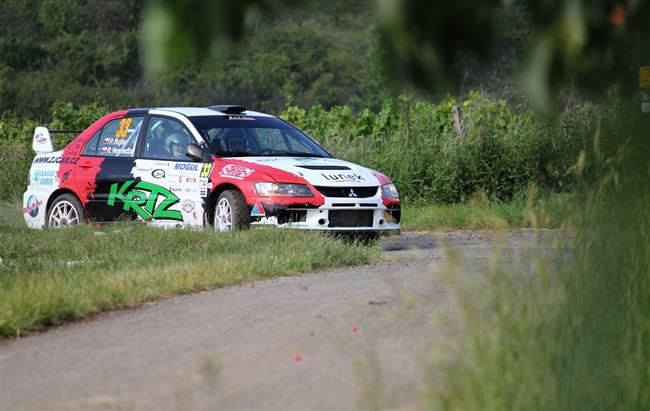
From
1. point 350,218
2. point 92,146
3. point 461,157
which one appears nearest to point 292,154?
point 350,218

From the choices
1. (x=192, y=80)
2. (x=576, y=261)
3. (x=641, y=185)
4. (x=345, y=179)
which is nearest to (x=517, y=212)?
(x=345, y=179)

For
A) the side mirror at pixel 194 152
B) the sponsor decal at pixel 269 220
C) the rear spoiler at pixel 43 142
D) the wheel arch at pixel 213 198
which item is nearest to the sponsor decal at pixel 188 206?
the wheel arch at pixel 213 198

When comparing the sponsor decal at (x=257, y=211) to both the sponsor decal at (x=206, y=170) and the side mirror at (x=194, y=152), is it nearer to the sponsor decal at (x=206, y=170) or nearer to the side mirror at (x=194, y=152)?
the sponsor decal at (x=206, y=170)

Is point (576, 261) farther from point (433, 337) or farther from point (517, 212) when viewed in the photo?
point (517, 212)

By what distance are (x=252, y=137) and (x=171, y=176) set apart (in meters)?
0.99

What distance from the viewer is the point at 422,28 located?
9.86 ft

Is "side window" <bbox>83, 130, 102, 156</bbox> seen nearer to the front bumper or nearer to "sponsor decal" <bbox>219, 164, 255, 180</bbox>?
"sponsor decal" <bbox>219, 164, 255, 180</bbox>

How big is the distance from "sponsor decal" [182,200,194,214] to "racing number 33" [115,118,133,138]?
137 cm

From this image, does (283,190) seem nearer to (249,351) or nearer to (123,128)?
(123,128)

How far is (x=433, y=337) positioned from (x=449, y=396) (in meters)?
1.25

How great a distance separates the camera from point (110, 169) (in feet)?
46.1

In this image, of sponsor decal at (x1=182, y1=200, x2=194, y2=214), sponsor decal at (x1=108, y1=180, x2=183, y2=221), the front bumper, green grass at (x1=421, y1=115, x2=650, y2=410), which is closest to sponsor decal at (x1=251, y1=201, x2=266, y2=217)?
the front bumper

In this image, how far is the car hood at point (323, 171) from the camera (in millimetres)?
12797

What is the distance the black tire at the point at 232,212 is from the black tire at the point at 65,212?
73.9 inches
